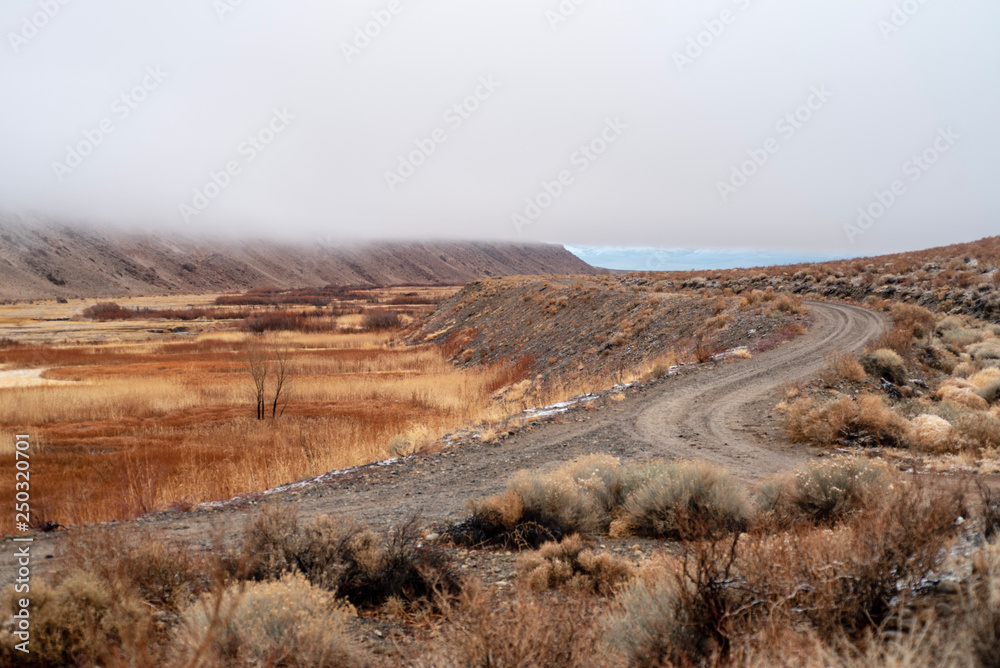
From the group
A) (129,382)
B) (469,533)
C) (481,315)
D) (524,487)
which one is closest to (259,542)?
(469,533)

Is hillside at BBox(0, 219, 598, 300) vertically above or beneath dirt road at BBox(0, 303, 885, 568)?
above

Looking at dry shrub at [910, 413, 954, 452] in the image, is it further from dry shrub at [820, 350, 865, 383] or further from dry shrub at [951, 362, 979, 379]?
dry shrub at [951, 362, 979, 379]

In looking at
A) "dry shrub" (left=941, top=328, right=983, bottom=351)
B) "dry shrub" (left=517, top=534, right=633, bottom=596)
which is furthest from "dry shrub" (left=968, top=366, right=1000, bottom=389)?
"dry shrub" (left=517, top=534, right=633, bottom=596)

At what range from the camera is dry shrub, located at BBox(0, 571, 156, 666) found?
3.72 m

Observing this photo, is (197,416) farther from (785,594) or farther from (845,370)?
(845,370)

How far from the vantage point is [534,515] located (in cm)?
691

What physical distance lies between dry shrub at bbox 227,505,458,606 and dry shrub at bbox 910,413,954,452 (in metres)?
9.55

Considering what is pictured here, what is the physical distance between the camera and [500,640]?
327 cm

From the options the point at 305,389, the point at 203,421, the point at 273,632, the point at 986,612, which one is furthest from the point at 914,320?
the point at 203,421

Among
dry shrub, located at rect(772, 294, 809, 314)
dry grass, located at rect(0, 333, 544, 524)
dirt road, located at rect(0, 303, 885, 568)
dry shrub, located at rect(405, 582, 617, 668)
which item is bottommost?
dry grass, located at rect(0, 333, 544, 524)

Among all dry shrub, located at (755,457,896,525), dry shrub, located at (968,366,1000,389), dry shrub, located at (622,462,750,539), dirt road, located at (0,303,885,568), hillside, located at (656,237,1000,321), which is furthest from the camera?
hillside, located at (656,237,1000,321)

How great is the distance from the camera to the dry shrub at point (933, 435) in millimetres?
9695

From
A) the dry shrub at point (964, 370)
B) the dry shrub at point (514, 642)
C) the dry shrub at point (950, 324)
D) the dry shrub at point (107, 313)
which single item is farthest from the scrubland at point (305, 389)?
the dry shrub at point (107, 313)

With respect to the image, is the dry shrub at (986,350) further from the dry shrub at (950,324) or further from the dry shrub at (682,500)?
the dry shrub at (682,500)
